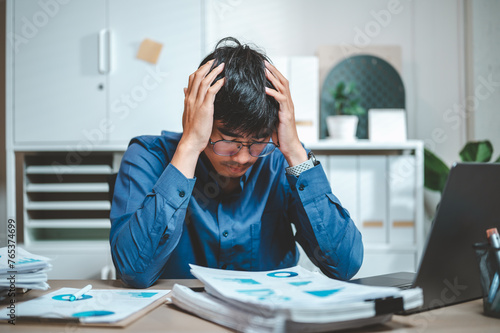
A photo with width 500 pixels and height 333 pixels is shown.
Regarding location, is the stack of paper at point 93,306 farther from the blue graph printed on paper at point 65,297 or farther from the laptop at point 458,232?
the laptop at point 458,232

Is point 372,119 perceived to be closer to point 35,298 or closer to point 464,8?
Answer: point 464,8

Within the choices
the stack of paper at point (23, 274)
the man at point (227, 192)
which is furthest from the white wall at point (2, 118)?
the stack of paper at point (23, 274)

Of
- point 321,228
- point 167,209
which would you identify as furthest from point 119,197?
point 321,228

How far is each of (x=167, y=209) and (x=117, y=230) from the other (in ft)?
0.53

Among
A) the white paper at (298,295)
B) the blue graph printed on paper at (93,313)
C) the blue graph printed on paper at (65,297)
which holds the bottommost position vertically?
the blue graph printed on paper at (65,297)

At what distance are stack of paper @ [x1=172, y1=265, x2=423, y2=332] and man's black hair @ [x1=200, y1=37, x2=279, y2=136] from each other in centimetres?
41

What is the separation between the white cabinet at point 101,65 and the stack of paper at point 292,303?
1.45m

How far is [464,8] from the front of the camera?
2.43 meters

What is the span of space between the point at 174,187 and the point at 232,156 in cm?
17

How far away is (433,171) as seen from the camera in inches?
83.5

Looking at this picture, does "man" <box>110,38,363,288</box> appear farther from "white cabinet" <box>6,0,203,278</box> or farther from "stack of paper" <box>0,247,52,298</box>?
"white cabinet" <box>6,0,203,278</box>

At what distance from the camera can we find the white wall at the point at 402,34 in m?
2.42

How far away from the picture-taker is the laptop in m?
0.68

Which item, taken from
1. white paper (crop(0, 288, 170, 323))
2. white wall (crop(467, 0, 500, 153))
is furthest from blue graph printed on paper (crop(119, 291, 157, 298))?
white wall (crop(467, 0, 500, 153))
